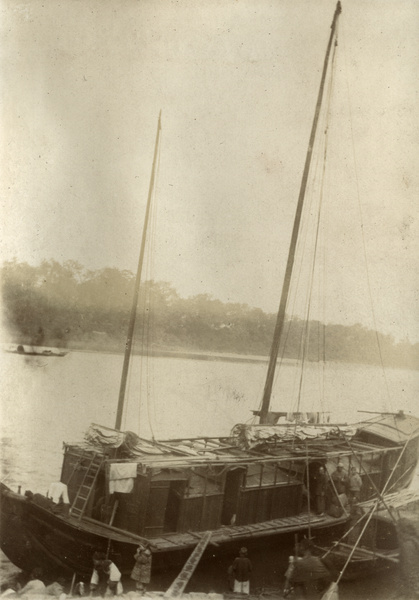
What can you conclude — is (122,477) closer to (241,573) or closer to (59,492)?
(59,492)

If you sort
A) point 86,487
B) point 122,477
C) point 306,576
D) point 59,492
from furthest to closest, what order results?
point 59,492 < point 86,487 < point 122,477 < point 306,576

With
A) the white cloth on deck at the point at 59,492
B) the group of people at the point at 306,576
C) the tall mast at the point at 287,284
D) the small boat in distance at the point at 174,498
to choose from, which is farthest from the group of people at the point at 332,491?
the white cloth on deck at the point at 59,492

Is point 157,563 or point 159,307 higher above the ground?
point 159,307

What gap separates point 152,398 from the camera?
138 feet

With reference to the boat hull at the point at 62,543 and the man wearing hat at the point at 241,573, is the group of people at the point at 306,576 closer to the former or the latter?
the man wearing hat at the point at 241,573

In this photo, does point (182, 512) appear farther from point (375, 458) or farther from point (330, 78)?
point (330, 78)

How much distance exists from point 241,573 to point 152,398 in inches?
1215

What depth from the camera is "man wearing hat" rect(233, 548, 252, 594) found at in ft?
38.7

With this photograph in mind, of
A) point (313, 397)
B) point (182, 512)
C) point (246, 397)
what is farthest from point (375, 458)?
point (313, 397)

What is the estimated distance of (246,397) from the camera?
4362cm

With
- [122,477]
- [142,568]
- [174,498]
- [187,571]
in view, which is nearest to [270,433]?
[174,498]

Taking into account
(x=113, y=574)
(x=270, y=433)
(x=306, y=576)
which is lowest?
(x=113, y=574)

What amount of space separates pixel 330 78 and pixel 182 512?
1427 centimetres

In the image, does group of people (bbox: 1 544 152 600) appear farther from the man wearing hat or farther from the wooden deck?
the man wearing hat
